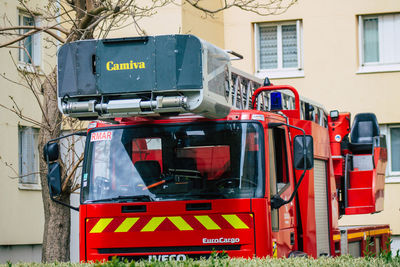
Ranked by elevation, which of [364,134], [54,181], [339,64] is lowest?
[54,181]

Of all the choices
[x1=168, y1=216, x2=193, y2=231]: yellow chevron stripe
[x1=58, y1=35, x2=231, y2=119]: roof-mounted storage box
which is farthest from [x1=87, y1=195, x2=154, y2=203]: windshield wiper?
[x1=58, y1=35, x2=231, y2=119]: roof-mounted storage box

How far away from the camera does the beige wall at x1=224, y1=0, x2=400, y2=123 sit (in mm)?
21141

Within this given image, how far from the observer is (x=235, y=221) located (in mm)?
8602

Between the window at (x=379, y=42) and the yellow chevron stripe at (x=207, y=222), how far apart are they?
13.6 m

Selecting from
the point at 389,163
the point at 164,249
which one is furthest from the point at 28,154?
the point at 164,249

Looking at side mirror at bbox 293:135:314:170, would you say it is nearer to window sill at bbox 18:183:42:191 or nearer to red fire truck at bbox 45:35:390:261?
red fire truck at bbox 45:35:390:261

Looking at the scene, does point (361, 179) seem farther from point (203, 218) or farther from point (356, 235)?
point (203, 218)

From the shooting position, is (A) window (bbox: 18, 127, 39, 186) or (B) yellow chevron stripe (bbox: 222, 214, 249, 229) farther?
(A) window (bbox: 18, 127, 39, 186)

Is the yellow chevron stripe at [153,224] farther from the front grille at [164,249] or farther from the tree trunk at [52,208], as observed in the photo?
the tree trunk at [52,208]

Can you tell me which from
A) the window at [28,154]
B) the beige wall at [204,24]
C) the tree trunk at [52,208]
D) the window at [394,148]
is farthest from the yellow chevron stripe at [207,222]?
the window at [394,148]

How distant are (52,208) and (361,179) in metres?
4.74

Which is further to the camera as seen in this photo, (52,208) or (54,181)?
(52,208)

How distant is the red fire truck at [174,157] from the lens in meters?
8.18

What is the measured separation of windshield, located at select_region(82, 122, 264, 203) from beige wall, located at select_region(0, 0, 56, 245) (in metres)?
10.7
